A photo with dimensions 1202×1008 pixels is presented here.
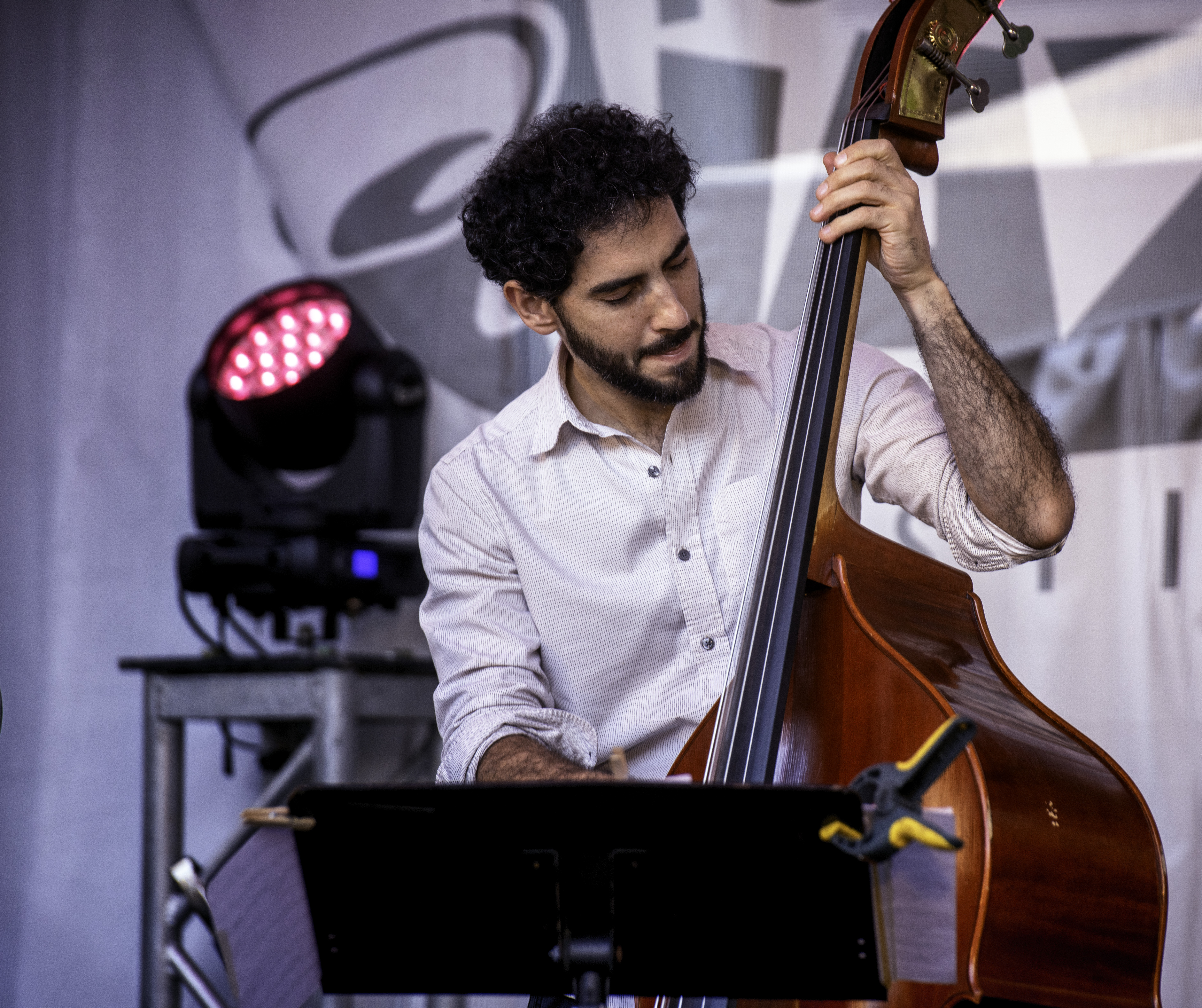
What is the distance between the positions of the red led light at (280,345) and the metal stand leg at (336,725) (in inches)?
22.3

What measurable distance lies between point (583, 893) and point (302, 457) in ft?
5.51

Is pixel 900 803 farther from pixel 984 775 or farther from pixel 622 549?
pixel 622 549

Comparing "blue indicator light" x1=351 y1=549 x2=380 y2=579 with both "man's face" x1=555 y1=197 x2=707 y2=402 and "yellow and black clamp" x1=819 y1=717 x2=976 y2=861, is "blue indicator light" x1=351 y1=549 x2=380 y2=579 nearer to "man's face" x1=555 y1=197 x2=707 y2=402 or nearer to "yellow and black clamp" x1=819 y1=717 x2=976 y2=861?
"man's face" x1=555 y1=197 x2=707 y2=402

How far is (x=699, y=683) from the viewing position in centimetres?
148

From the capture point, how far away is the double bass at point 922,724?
3.26ft

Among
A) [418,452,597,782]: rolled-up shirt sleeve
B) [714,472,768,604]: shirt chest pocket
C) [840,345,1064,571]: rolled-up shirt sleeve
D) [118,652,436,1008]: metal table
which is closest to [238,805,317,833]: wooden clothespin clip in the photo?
[418,452,597,782]: rolled-up shirt sleeve

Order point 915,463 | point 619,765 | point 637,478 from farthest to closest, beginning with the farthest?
1. point 637,478
2. point 915,463
3. point 619,765

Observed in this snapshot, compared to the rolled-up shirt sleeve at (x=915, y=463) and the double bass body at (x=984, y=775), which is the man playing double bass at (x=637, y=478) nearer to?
the rolled-up shirt sleeve at (x=915, y=463)

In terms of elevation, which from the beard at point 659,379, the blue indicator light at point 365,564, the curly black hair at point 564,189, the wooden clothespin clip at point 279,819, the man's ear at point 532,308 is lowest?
the wooden clothespin clip at point 279,819

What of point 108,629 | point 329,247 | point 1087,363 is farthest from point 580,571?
point 108,629

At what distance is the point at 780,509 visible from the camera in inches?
46.7

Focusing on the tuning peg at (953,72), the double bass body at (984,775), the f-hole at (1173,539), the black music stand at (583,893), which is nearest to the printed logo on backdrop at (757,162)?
the f-hole at (1173,539)

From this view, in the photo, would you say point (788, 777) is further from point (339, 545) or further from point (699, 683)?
point (339, 545)

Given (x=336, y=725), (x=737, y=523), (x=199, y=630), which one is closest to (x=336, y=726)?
(x=336, y=725)
